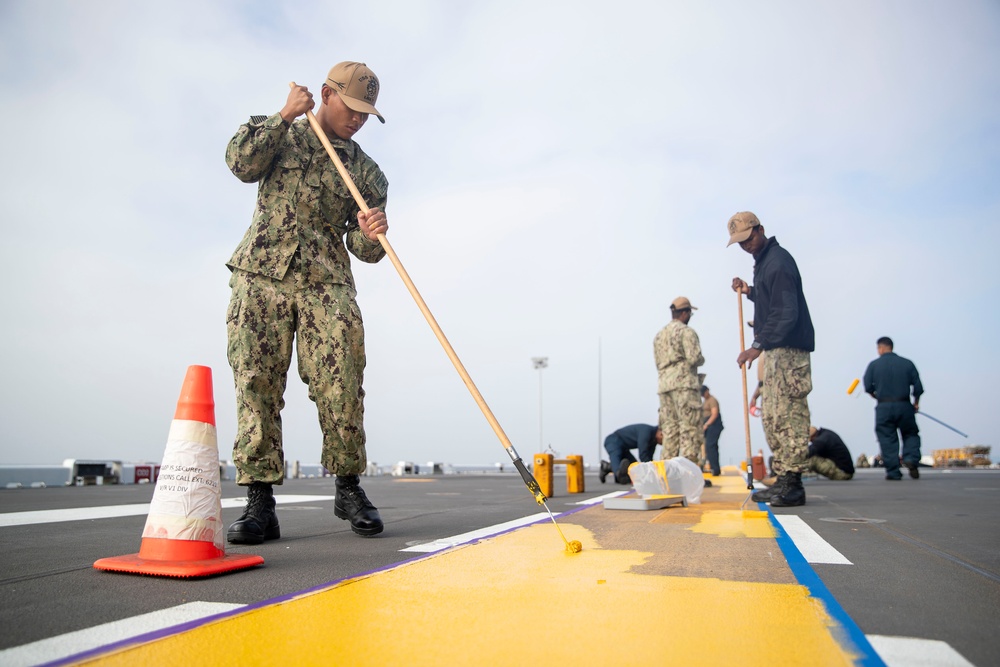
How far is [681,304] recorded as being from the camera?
28.7ft

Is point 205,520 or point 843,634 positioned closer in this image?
point 843,634

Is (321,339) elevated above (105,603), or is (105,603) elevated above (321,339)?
(321,339)

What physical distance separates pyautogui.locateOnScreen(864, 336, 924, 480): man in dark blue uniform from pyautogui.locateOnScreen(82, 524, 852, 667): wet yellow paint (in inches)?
440

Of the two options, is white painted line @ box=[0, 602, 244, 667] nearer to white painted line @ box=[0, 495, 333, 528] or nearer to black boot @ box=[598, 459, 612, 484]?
white painted line @ box=[0, 495, 333, 528]

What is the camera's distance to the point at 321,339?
3.53 m

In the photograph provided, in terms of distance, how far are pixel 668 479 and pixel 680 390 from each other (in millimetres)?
2493

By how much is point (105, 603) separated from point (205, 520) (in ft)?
2.11

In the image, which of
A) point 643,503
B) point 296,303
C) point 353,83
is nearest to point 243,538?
point 296,303

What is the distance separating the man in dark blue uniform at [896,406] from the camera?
1157 cm

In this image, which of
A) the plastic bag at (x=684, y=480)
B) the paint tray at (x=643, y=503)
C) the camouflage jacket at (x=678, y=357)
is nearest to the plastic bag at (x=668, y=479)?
the plastic bag at (x=684, y=480)

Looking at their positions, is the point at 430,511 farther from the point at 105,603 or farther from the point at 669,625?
the point at 669,625

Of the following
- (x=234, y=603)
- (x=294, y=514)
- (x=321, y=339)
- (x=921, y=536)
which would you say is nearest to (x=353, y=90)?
(x=321, y=339)

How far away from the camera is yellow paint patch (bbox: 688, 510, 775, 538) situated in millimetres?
3503

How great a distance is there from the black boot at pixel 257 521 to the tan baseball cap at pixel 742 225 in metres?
4.38
